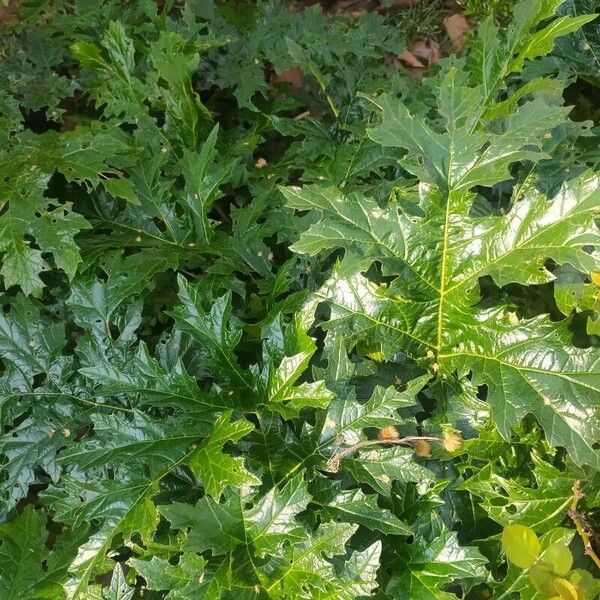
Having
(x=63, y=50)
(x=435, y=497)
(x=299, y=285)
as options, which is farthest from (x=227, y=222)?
(x=435, y=497)

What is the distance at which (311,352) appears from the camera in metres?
1.45

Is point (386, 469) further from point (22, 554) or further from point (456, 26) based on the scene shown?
point (456, 26)

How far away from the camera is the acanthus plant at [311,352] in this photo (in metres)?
1.38

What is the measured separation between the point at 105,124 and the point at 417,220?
0.97 meters

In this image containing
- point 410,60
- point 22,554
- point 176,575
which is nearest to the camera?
point 176,575

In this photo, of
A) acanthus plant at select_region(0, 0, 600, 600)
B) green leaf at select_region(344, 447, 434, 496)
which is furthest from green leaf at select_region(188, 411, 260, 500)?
green leaf at select_region(344, 447, 434, 496)

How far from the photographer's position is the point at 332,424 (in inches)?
58.8

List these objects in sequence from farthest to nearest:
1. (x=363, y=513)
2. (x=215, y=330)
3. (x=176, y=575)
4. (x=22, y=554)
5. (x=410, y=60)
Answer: (x=410, y=60) < (x=22, y=554) < (x=215, y=330) < (x=363, y=513) < (x=176, y=575)

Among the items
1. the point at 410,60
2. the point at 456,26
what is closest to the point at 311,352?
the point at 410,60

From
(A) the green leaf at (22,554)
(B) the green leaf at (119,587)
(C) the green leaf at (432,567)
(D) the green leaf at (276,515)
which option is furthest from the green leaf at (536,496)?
(A) the green leaf at (22,554)

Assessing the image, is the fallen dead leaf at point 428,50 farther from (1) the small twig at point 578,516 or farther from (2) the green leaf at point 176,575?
(2) the green leaf at point 176,575

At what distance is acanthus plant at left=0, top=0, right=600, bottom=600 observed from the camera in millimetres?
1379

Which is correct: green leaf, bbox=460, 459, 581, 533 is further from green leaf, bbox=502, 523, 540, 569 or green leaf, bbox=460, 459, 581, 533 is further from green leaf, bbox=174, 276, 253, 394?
green leaf, bbox=174, 276, 253, 394

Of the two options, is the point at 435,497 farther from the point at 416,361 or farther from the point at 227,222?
the point at 227,222
